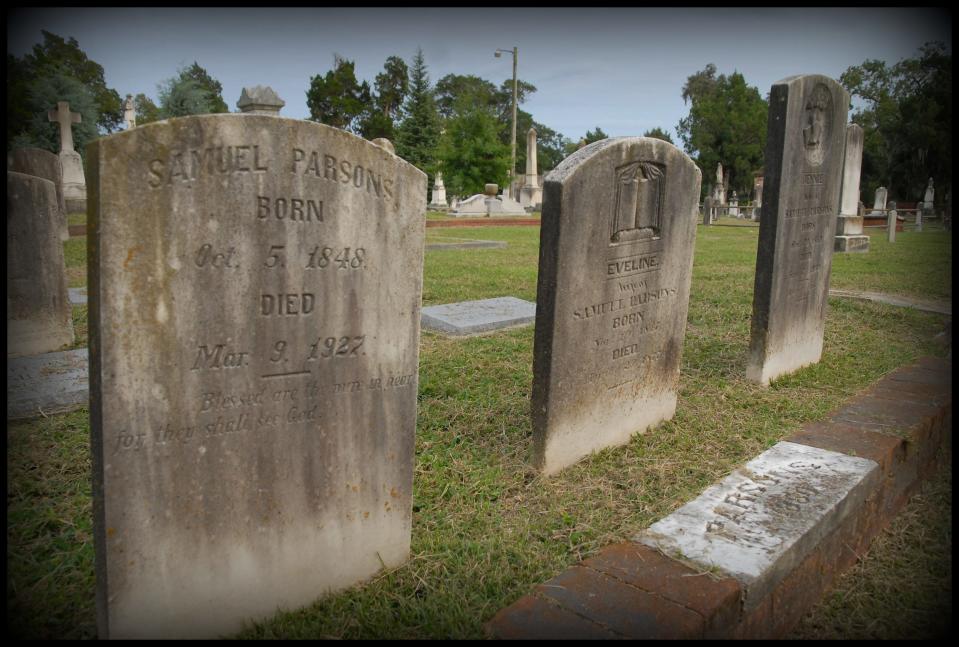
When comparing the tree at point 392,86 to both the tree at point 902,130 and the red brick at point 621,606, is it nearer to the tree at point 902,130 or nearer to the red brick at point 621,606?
the tree at point 902,130

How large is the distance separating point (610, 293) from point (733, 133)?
52.8 meters

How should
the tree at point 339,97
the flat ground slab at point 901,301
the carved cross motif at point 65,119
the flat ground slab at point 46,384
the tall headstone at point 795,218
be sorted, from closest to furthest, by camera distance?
the flat ground slab at point 46,384, the tall headstone at point 795,218, the flat ground slab at point 901,301, the carved cross motif at point 65,119, the tree at point 339,97

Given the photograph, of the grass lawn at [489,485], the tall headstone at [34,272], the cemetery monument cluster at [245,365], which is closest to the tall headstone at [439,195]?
the grass lawn at [489,485]

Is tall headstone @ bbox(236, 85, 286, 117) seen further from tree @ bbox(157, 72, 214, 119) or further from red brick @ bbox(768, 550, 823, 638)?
tree @ bbox(157, 72, 214, 119)

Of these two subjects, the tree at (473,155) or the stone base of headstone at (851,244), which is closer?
the stone base of headstone at (851,244)

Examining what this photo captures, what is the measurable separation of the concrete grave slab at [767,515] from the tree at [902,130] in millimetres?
30491

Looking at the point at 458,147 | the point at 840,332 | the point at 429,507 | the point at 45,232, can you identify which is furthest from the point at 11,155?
the point at 458,147

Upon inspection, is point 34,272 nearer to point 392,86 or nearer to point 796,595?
point 796,595

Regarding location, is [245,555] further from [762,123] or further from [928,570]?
[762,123]

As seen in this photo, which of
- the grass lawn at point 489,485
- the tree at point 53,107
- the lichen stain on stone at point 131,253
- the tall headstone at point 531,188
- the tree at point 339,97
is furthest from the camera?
the tree at point 339,97

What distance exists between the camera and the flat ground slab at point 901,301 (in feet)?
27.5

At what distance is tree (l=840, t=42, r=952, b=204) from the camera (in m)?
33.1

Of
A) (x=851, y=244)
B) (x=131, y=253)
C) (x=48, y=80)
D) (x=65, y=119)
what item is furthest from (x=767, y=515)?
(x=48, y=80)

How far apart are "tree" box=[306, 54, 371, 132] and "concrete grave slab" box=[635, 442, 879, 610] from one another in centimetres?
5109
